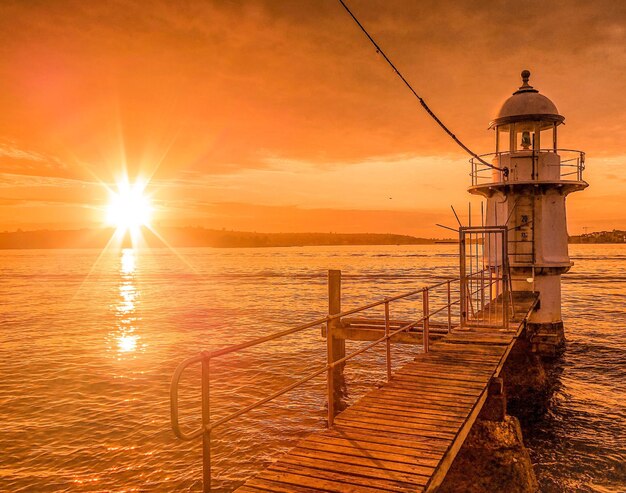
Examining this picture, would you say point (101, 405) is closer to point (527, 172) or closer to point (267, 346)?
point (267, 346)

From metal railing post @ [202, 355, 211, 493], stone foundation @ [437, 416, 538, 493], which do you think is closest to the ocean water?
stone foundation @ [437, 416, 538, 493]

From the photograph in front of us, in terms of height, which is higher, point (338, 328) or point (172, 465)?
point (338, 328)

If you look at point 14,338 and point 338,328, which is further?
point 14,338

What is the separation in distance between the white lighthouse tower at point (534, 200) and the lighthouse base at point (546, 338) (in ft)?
0.12

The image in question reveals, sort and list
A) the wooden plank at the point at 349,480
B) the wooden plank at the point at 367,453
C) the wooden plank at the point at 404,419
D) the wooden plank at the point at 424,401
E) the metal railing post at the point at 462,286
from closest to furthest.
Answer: the wooden plank at the point at 349,480, the wooden plank at the point at 367,453, the wooden plank at the point at 404,419, the wooden plank at the point at 424,401, the metal railing post at the point at 462,286

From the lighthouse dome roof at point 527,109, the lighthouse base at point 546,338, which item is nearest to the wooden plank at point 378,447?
the lighthouse base at point 546,338

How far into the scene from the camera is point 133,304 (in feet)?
148

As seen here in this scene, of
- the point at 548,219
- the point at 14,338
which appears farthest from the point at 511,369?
the point at 14,338

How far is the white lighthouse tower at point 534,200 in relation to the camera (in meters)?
18.5

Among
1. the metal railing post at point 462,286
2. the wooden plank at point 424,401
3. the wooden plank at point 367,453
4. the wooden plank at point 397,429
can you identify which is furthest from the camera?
the metal railing post at point 462,286

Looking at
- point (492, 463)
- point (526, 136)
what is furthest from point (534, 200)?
point (492, 463)

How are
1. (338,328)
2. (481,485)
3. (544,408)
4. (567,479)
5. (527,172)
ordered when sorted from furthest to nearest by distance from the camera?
(527,172), (338,328), (544,408), (567,479), (481,485)

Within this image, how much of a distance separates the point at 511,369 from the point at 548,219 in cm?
586

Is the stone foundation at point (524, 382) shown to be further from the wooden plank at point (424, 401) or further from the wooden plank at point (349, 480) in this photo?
the wooden plank at point (349, 480)
